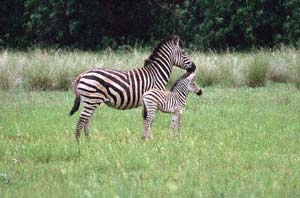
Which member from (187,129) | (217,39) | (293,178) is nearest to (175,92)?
(187,129)

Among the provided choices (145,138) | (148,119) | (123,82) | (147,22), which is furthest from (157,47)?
(147,22)

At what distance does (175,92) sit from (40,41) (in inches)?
1049

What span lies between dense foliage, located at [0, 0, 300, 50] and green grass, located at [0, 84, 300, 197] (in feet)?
58.9

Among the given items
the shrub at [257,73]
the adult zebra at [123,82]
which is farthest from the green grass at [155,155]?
the shrub at [257,73]

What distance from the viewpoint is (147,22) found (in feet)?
125

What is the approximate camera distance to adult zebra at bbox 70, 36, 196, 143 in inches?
467

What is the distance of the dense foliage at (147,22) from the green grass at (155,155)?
18.0 metres

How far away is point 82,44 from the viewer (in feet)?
122

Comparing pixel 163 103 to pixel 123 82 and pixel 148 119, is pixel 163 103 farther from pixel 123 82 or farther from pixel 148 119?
pixel 123 82

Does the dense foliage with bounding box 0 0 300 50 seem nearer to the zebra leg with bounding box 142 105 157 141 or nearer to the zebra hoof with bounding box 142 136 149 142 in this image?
the zebra leg with bounding box 142 105 157 141

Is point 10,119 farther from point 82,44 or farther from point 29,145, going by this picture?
point 82,44

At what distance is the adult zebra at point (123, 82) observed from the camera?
1186 cm

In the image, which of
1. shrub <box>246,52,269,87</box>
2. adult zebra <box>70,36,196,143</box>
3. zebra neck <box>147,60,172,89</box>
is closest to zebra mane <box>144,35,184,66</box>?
adult zebra <box>70,36,196,143</box>

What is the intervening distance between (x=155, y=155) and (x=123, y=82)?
264 centimetres
